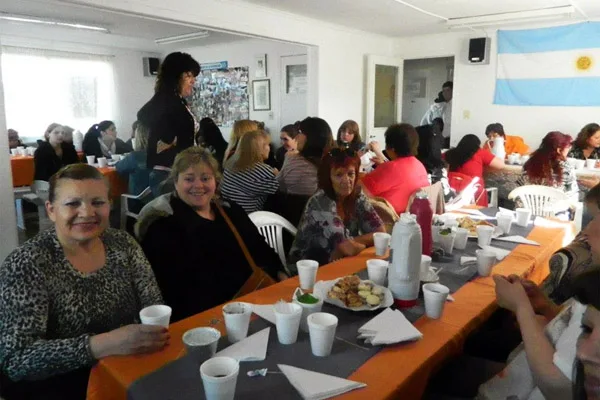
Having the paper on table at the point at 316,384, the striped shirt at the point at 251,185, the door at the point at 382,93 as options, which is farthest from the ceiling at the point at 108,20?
the paper on table at the point at 316,384

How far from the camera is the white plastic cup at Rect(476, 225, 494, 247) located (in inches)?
84.5

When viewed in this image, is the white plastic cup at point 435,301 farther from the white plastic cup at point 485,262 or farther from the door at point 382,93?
the door at point 382,93

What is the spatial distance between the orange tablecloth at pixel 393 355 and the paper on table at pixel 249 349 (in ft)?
0.37

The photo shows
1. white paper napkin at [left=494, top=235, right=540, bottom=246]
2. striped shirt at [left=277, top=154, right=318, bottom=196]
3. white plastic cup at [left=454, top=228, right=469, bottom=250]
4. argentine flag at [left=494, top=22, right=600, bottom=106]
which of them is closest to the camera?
white plastic cup at [left=454, top=228, right=469, bottom=250]

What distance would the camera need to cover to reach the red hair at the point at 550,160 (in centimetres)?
378

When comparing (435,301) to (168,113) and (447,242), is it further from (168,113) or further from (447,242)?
(168,113)

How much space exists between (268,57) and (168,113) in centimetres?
441

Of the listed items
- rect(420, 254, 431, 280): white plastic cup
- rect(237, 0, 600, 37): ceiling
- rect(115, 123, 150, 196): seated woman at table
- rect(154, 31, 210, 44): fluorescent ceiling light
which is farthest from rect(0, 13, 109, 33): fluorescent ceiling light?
rect(420, 254, 431, 280): white plastic cup

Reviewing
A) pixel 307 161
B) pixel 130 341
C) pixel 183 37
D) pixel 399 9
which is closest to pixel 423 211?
pixel 130 341

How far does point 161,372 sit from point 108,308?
0.43 metres

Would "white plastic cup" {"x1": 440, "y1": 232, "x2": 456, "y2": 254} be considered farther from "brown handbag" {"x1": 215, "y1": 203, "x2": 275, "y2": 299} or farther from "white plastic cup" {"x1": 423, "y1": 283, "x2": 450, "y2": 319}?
"brown handbag" {"x1": 215, "y1": 203, "x2": 275, "y2": 299}

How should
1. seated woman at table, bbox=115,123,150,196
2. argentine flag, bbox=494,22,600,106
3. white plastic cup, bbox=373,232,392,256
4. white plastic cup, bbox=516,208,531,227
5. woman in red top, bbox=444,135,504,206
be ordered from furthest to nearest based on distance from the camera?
argentine flag, bbox=494,22,600,106 → woman in red top, bbox=444,135,504,206 → seated woman at table, bbox=115,123,150,196 → white plastic cup, bbox=516,208,531,227 → white plastic cup, bbox=373,232,392,256

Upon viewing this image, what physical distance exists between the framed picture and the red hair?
447 centimetres

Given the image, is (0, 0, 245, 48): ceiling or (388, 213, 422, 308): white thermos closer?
(388, 213, 422, 308): white thermos
